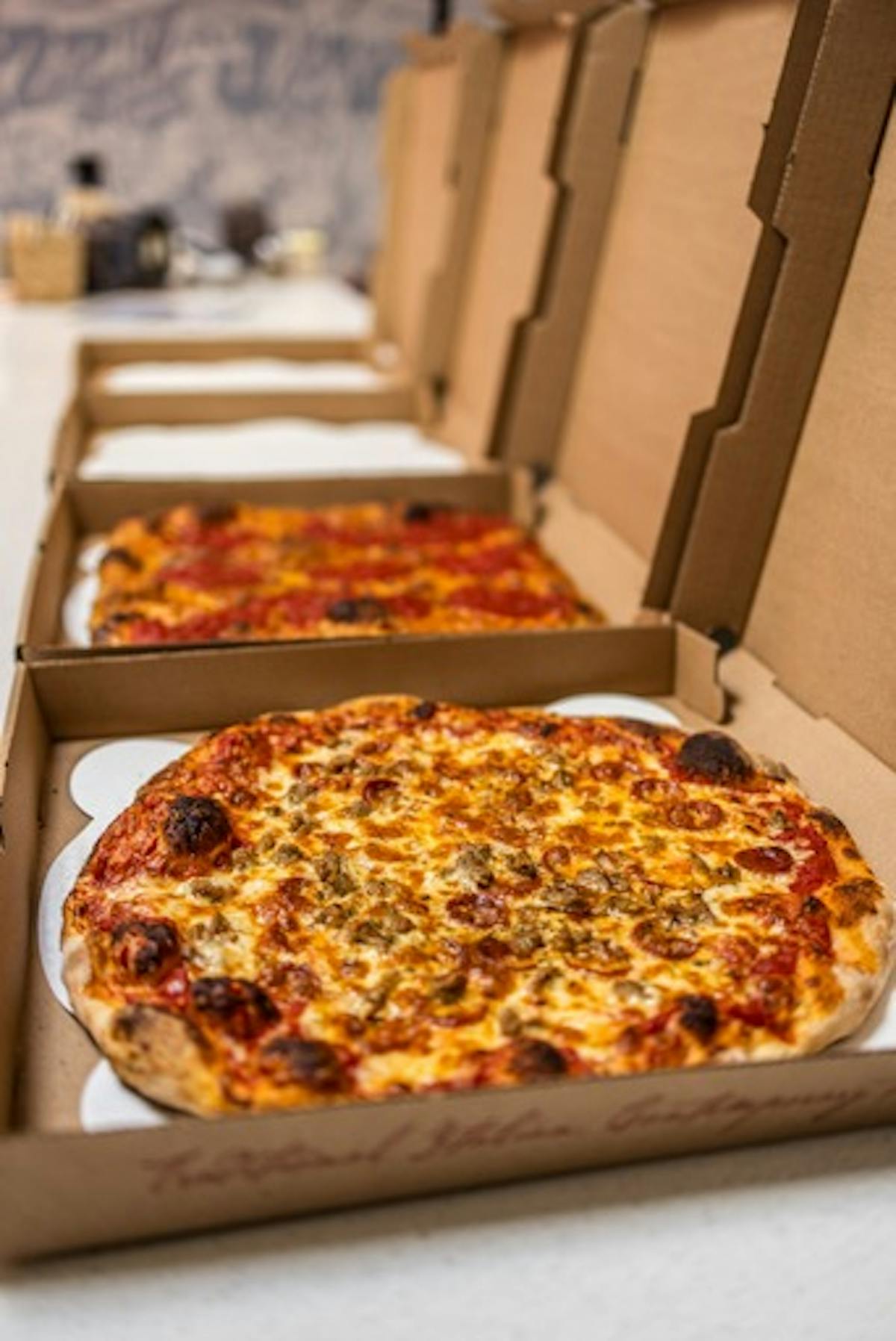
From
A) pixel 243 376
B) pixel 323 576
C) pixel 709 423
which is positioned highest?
pixel 709 423

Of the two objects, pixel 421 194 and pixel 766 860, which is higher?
pixel 421 194

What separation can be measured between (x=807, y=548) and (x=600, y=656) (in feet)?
1.13

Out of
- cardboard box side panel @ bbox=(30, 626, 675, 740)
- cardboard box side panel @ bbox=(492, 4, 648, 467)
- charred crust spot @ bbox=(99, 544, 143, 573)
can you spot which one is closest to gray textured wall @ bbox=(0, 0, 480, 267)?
cardboard box side panel @ bbox=(492, 4, 648, 467)

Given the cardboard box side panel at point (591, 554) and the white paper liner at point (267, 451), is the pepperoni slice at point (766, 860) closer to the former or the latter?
the cardboard box side panel at point (591, 554)

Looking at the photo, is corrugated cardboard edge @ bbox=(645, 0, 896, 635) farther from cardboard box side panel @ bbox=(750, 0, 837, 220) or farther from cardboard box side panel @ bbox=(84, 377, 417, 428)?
cardboard box side panel @ bbox=(84, 377, 417, 428)

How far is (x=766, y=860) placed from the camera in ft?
4.99

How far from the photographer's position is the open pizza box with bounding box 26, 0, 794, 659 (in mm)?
2111

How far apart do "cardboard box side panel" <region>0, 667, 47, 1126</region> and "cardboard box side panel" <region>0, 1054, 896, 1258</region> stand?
7 cm

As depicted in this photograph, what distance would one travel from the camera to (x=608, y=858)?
5.07 ft

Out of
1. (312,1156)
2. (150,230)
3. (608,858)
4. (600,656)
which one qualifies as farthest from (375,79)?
(312,1156)

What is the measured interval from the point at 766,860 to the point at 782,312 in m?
0.76

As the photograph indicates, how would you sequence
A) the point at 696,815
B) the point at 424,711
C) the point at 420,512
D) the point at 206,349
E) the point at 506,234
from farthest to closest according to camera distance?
the point at 206,349, the point at 506,234, the point at 420,512, the point at 424,711, the point at 696,815

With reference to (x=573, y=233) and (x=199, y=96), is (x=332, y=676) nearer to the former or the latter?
(x=573, y=233)

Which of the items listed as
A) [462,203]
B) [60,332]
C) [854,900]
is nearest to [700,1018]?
[854,900]
